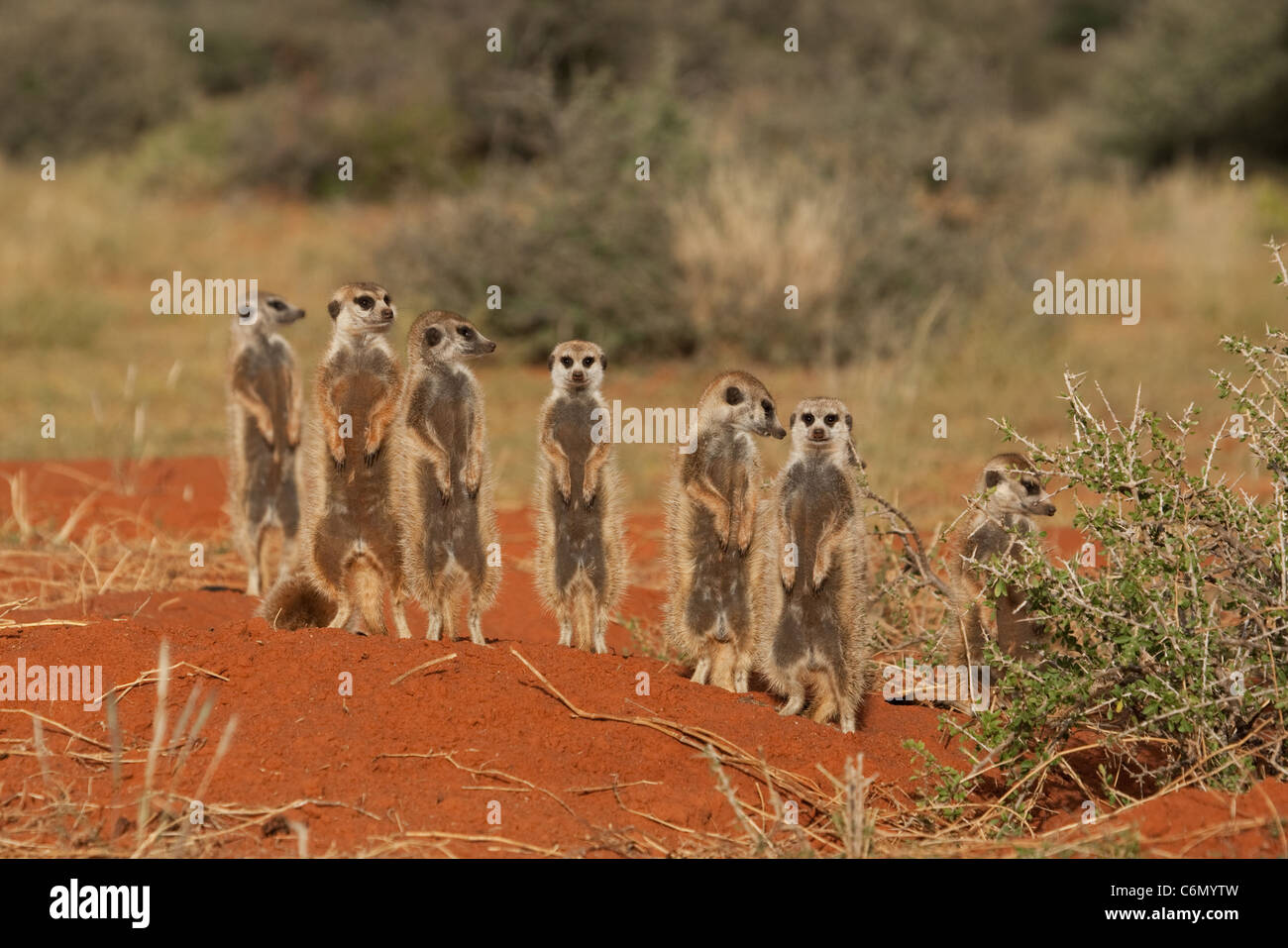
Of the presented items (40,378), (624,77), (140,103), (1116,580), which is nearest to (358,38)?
(140,103)

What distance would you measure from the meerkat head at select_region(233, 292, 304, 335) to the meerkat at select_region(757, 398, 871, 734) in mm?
3219

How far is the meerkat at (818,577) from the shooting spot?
540cm

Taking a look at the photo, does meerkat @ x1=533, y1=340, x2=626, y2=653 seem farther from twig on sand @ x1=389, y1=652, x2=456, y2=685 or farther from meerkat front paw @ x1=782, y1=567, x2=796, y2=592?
twig on sand @ x1=389, y1=652, x2=456, y2=685

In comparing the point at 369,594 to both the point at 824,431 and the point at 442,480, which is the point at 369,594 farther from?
the point at 824,431

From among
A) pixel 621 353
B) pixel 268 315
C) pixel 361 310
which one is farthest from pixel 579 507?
pixel 621 353

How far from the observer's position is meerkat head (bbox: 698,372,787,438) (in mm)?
5742

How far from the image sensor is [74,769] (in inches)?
174

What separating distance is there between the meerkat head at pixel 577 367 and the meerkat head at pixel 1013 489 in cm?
160

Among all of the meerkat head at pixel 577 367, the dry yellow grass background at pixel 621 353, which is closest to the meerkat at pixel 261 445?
the dry yellow grass background at pixel 621 353

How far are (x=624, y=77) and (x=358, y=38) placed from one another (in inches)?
261

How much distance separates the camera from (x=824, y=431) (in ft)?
18.1

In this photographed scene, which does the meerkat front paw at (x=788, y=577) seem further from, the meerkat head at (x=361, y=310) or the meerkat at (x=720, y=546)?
the meerkat head at (x=361, y=310)

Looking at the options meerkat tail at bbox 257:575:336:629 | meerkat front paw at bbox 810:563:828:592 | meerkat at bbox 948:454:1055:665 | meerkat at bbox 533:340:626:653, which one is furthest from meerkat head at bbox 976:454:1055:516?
meerkat tail at bbox 257:575:336:629

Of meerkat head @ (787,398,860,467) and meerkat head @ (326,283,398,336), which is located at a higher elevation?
meerkat head @ (326,283,398,336)
